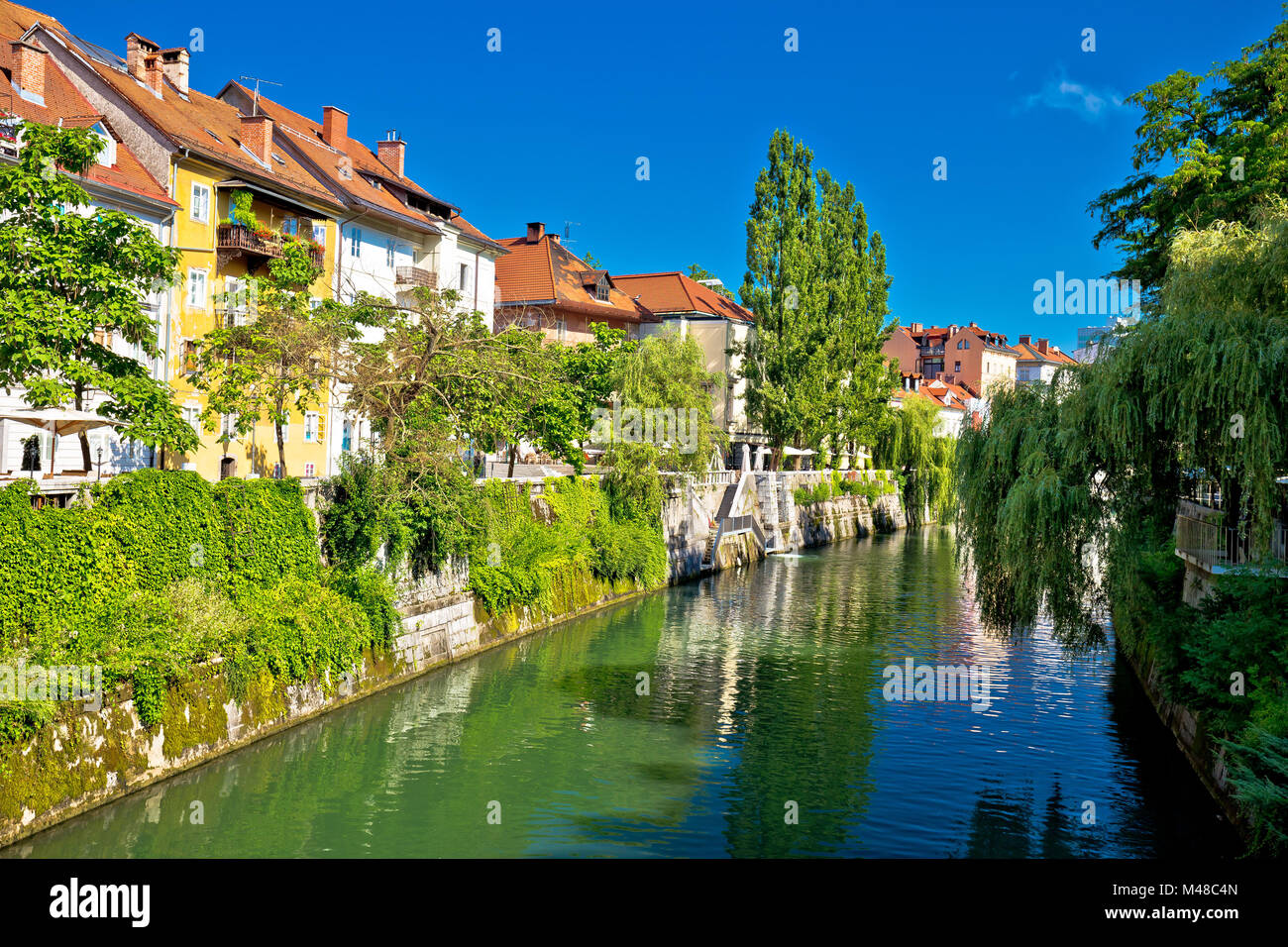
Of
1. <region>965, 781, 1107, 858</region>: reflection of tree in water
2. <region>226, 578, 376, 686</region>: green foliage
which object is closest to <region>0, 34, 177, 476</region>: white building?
<region>226, 578, 376, 686</region>: green foliage

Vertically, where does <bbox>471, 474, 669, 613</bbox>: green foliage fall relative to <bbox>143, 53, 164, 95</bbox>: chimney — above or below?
Answer: below

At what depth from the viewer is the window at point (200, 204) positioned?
29.1m

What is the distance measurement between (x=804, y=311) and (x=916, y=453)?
18.1m

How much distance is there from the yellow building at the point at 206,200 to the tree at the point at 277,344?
1508 millimetres

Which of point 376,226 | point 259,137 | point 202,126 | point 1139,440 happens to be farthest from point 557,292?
point 1139,440

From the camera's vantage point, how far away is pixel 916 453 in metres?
64.9

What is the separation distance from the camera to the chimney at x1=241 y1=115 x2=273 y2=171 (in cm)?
3278

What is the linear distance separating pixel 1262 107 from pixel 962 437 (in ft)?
42.4

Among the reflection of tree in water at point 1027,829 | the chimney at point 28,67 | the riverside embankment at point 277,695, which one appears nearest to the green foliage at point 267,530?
the riverside embankment at point 277,695

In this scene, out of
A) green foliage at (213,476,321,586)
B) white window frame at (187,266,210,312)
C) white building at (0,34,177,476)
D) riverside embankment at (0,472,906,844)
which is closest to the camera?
riverside embankment at (0,472,906,844)

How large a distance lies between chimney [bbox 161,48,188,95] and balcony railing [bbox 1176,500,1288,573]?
32657 mm

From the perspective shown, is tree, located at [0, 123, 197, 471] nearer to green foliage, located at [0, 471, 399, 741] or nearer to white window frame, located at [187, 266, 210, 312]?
green foliage, located at [0, 471, 399, 741]
